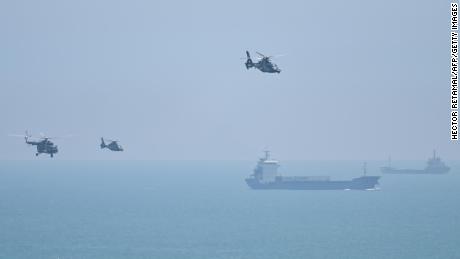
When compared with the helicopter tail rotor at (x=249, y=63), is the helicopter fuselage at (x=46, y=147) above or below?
below

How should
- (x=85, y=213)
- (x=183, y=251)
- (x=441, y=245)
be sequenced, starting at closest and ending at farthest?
(x=183, y=251) → (x=441, y=245) → (x=85, y=213)

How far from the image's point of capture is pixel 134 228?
168250mm

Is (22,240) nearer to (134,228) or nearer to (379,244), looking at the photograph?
(134,228)

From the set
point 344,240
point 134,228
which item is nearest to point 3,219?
point 134,228

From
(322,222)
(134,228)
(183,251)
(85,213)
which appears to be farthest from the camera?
(85,213)

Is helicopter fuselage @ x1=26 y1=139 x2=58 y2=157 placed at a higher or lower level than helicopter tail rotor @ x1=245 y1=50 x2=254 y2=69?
lower

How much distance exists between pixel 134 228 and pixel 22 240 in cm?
2337

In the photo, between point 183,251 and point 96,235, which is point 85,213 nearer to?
point 96,235

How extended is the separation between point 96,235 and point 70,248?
17915 mm

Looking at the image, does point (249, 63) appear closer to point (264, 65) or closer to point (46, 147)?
point (264, 65)

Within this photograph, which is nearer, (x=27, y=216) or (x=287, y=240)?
(x=287, y=240)

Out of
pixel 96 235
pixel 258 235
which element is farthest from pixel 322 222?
pixel 96 235

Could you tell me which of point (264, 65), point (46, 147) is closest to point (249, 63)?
point (264, 65)

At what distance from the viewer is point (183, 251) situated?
135875 mm
